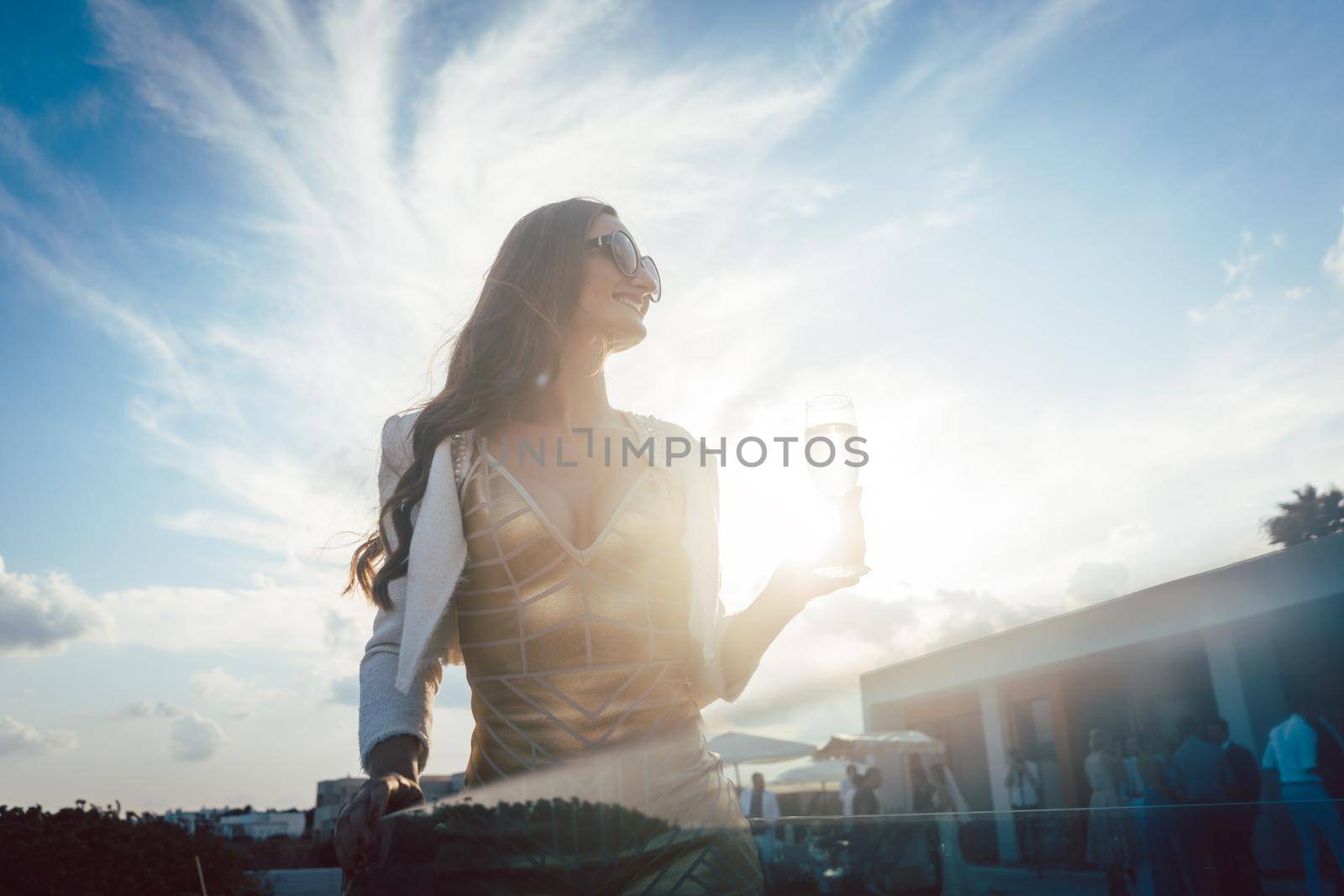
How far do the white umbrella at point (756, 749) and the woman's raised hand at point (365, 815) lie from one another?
24700 millimetres

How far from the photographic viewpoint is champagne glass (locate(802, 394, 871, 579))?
192 centimetres

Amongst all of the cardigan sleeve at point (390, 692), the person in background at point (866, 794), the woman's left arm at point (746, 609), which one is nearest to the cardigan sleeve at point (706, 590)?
the woman's left arm at point (746, 609)

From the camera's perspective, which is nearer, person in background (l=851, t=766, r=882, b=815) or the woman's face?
the woman's face

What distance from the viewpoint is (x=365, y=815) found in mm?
1331

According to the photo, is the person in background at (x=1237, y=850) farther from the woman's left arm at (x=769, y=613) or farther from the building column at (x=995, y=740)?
the building column at (x=995, y=740)

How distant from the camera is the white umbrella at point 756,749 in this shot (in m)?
25.2

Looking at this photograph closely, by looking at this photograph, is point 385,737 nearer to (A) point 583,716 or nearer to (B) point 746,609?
(A) point 583,716

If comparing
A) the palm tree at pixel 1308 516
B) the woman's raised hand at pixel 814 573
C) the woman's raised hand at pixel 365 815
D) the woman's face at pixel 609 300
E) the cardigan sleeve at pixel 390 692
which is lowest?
the woman's raised hand at pixel 365 815

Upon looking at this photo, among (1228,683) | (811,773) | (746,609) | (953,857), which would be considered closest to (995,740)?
(811,773)

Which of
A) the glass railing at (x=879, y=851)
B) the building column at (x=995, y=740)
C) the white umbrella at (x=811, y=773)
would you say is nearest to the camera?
the glass railing at (x=879, y=851)

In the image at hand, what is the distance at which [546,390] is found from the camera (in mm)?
2117

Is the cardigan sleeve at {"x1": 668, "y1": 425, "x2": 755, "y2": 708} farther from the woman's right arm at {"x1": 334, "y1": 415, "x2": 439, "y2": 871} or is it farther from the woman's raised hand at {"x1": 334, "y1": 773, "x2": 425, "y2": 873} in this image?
the woman's raised hand at {"x1": 334, "y1": 773, "x2": 425, "y2": 873}

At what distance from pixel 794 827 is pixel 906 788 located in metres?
22.3

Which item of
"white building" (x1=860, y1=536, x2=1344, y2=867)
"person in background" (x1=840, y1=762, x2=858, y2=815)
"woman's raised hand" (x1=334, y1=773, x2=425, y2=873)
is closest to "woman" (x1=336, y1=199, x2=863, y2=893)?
"woman's raised hand" (x1=334, y1=773, x2=425, y2=873)
